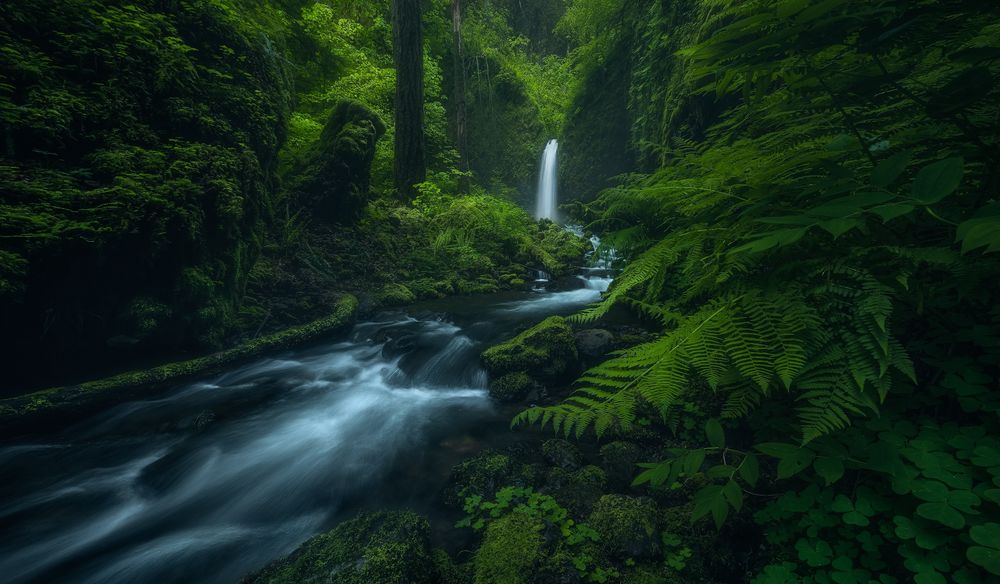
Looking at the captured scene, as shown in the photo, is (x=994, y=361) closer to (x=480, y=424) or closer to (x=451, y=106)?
(x=480, y=424)

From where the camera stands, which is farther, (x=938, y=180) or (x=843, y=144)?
(x=843, y=144)

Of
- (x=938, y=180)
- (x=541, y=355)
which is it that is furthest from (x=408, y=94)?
(x=938, y=180)

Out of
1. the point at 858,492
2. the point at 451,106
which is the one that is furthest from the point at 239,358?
the point at 451,106

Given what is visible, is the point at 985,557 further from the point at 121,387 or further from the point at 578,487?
the point at 121,387

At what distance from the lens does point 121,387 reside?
4.45 m

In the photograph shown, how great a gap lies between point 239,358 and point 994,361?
679 cm

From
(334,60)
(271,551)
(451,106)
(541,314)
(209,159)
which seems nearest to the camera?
(271,551)

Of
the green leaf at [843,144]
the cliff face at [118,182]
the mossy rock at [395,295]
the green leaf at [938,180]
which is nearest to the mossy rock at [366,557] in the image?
the green leaf at [938,180]

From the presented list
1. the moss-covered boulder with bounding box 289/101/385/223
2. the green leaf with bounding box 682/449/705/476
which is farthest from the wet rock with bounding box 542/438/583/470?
the moss-covered boulder with bounding box 289/101/385/223

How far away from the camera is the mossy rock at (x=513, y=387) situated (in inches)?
174

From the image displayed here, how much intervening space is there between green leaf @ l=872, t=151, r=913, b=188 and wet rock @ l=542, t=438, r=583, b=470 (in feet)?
8.42

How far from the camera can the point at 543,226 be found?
533 inches

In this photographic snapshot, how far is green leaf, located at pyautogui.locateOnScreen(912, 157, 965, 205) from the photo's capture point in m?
1.00

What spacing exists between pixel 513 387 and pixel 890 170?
12.3 ft
